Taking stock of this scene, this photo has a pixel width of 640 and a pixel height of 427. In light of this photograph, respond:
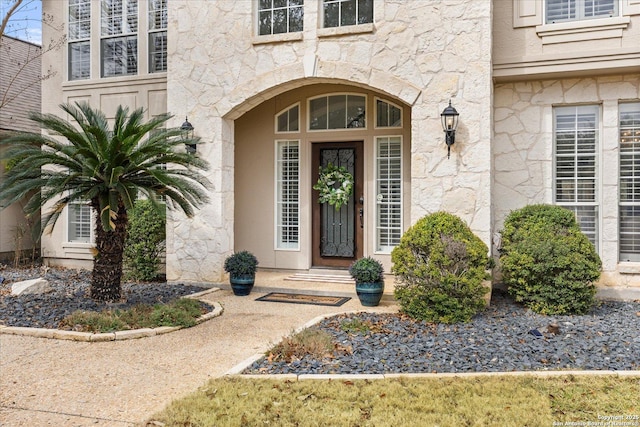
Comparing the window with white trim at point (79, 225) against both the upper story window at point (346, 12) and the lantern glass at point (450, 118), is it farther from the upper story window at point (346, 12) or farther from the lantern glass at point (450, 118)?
the lantern glass at point (450, 118)

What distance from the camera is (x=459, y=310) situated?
6125 millimetres

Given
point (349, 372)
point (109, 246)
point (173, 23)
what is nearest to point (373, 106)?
point (173, 23)

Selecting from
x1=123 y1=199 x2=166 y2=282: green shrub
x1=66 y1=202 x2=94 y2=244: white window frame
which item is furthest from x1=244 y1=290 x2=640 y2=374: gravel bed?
x1=66 y1=202 x2=94 y2=244: white window frame

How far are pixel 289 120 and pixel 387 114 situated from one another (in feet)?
6.23

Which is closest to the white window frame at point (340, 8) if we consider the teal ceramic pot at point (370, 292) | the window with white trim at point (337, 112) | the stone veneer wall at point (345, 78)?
the stone veneer wall at point (345, 78)

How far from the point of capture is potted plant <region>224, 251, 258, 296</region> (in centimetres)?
788

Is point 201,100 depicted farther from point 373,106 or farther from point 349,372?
point 349,372

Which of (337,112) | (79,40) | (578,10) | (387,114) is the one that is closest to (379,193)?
(387,114)

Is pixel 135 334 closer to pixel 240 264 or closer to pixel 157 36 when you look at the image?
pixel 240 264

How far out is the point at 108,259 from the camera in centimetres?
674

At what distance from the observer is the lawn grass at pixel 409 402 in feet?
11.2

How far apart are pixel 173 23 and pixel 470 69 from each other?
16.7 ft

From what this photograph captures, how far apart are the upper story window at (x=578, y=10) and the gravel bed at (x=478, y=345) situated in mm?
4424

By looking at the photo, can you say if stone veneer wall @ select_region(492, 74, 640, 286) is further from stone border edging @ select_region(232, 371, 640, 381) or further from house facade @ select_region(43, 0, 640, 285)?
stone border edging @ select_region(232, 371, 640, 381)
